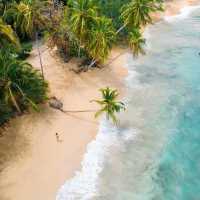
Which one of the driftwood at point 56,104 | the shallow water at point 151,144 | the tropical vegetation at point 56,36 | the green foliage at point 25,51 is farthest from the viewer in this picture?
the green foliage at point 25,51

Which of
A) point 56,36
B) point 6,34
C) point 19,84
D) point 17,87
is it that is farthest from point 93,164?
point 56,36

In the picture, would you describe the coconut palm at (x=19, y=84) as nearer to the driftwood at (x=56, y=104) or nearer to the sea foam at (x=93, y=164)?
the driftwood at (x=56, y=104)

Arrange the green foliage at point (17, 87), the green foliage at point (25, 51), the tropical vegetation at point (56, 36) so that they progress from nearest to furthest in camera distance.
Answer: the green foliage at point (17, 87), the tropical vegetation at point (56, 36), the green foliage at point (25, 51)

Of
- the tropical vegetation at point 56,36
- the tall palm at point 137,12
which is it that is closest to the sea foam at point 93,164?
the tropical vegetation at point 56,36

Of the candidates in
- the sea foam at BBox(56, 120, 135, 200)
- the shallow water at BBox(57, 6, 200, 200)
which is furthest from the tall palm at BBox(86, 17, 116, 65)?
the sea foam at BBox(56, 120, 135, 200)

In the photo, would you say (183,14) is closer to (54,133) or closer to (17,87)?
(54,133)

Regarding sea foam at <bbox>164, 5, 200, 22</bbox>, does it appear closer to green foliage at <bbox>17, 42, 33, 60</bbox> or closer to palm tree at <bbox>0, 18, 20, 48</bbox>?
green foliage at <bbox>17, 42, 33, 60</bbox>
